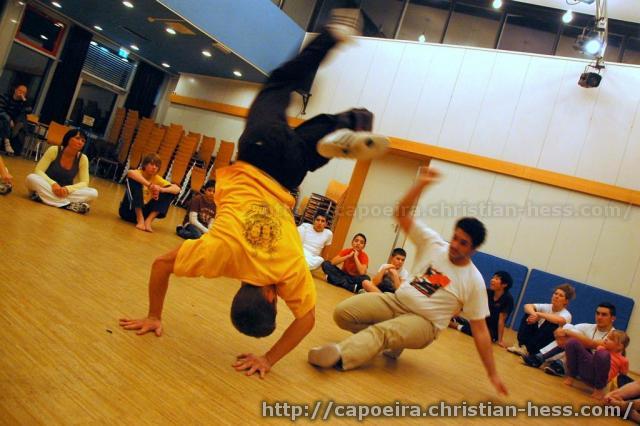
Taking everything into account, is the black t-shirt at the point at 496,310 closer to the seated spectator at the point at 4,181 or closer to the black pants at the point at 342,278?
the black pants at the point at 342,278

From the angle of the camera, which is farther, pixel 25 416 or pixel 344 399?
pixel 344 399

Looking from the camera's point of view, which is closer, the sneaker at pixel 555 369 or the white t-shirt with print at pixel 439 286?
the white t-shirt with print at pixel 439 286

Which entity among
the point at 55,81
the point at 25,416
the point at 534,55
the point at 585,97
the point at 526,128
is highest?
the point at 534,55

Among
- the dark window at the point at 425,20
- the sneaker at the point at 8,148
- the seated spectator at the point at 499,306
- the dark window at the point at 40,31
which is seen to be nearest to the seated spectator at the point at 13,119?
the sneaker at the point at 8,148

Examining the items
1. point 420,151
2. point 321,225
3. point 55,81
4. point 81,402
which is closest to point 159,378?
point 81,402

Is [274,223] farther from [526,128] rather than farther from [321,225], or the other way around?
[526,128]

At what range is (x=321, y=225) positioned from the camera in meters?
5.63

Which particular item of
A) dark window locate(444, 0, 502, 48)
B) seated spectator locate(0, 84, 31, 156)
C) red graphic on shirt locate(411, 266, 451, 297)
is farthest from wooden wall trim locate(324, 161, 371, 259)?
seated spectator locate(0, 84, 31, 156)

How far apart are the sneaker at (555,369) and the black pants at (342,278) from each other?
2.14 meters

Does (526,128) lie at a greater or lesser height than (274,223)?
greater

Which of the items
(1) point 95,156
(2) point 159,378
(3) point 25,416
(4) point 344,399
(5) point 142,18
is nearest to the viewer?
(3) point 25,416

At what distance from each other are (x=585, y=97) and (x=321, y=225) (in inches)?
171

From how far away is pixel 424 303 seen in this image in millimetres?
2406

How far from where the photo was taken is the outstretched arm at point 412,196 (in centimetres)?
202
